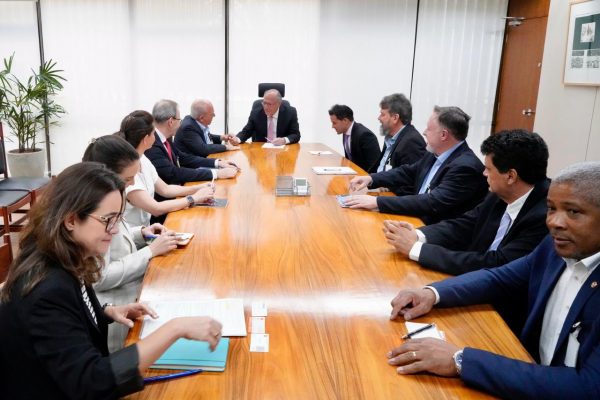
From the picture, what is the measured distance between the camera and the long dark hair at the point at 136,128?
268 centimetres

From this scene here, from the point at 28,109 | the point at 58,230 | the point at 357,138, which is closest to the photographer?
the point at 58,230

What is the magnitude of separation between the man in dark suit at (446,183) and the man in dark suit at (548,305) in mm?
1033

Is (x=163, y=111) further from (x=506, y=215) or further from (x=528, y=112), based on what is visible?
(x=528, y=112)

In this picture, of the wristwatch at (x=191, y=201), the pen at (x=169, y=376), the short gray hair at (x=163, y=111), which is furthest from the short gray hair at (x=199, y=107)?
the pen at (x=169, y=376)

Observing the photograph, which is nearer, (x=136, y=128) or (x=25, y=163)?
(x=136, y=128)

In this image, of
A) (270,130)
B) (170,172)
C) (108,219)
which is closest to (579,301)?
(108,219)

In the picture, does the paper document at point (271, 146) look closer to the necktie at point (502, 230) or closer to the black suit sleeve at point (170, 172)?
the black suit sleeve at point (170, 172)

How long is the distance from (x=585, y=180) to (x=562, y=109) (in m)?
3.92

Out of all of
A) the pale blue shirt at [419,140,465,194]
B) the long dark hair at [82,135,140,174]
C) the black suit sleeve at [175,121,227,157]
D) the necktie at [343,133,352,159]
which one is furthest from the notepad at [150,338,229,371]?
the necktie at [343,133,352,159]

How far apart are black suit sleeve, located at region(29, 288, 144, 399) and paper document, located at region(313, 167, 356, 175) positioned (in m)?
2.83

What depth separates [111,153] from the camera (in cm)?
211

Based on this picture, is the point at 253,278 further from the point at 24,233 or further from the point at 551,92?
the point at 551,92

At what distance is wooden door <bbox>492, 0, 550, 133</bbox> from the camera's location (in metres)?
5.87

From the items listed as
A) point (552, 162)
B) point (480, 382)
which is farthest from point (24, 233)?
point (552, 162)
